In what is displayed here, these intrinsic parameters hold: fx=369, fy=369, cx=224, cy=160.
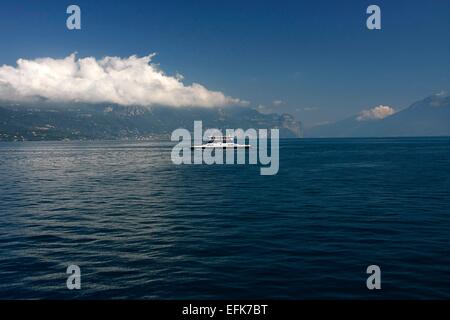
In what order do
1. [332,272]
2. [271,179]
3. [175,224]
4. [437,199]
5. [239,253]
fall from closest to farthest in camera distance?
[332,272], [239,253], [175,224], [437,199], [271,179]

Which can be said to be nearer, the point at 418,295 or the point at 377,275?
the point at 418,295

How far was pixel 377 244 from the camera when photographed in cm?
3297

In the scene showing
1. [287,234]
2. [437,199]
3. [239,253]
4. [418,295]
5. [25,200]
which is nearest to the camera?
[418,295]

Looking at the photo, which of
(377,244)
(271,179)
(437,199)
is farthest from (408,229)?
(271,179)

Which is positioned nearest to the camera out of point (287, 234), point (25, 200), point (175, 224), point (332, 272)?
point (332, 272)

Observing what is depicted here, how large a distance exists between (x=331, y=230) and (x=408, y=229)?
795 centimetres

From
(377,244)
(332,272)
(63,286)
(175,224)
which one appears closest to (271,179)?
(175,224)

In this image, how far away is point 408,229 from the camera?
38.1 m

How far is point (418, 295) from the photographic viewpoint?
2228 centimetres

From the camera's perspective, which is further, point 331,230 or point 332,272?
point 331,230
